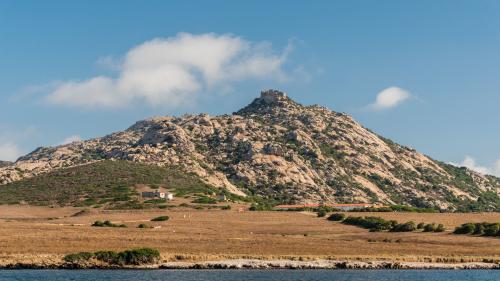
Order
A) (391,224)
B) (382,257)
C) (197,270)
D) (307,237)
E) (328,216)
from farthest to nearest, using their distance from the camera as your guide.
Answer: (328,216) < (391,224) < (307,237) < (382,257) < (197,270)

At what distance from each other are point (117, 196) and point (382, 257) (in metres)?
107

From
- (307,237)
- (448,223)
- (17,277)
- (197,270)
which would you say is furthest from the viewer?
(448,223)

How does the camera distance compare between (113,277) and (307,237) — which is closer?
(113,277)

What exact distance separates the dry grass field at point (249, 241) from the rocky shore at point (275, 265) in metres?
3.15

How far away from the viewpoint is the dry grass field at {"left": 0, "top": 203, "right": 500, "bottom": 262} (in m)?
88.2

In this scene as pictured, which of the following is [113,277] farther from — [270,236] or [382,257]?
[270,236]

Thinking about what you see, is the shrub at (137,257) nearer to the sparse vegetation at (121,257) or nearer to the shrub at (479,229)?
the sparse vegetation at (121,257)

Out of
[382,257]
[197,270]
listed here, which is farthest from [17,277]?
[382,257]

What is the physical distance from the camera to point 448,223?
134 meters

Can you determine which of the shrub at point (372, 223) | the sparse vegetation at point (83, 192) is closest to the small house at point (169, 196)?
the sparse vegetation at point (83, 192)

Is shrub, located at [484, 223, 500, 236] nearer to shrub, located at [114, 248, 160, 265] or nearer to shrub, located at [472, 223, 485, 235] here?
shrub, located at [472, 223, 485, 235]

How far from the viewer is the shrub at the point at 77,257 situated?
79.0 metres

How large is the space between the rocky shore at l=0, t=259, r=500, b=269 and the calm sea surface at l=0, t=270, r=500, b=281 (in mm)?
2563

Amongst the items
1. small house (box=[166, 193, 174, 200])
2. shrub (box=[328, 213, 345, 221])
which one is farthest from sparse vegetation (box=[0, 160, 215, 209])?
shrub (box=[328, 213, 345, 221])
